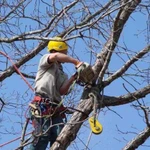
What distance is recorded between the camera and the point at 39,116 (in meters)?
4.07

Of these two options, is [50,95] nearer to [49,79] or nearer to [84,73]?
[49,79]

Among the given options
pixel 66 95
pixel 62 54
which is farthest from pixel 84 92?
pixel 62 54

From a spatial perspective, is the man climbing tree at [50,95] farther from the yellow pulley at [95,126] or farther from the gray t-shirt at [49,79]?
the yellow pulley at [95,126]

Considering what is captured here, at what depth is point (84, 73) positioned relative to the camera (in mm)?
4105

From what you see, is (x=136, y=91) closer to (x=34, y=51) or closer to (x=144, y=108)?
(x=144, y=108)

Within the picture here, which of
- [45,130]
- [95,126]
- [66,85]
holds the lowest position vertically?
[95,126]

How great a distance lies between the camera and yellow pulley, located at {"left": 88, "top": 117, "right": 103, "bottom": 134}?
3854 millimetres

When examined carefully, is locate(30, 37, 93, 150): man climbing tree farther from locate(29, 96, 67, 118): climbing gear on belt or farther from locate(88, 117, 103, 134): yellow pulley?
locate(88, 117, 103, 134): yellow pulley

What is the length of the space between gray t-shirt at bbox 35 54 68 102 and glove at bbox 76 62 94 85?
19cm

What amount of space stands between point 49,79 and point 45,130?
1.55 feet

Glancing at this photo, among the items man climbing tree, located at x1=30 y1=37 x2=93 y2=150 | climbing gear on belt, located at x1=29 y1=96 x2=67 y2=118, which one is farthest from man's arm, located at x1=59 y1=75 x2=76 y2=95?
climbing gear on belt, located at x1=29 y1=96 x2=67 y2=118

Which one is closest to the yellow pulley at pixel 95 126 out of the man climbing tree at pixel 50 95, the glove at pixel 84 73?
the man climbing tree at pixel 50 95

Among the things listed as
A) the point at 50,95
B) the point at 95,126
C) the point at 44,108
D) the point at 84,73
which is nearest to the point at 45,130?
the point at 44,108

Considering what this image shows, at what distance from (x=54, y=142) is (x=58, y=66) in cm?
77
